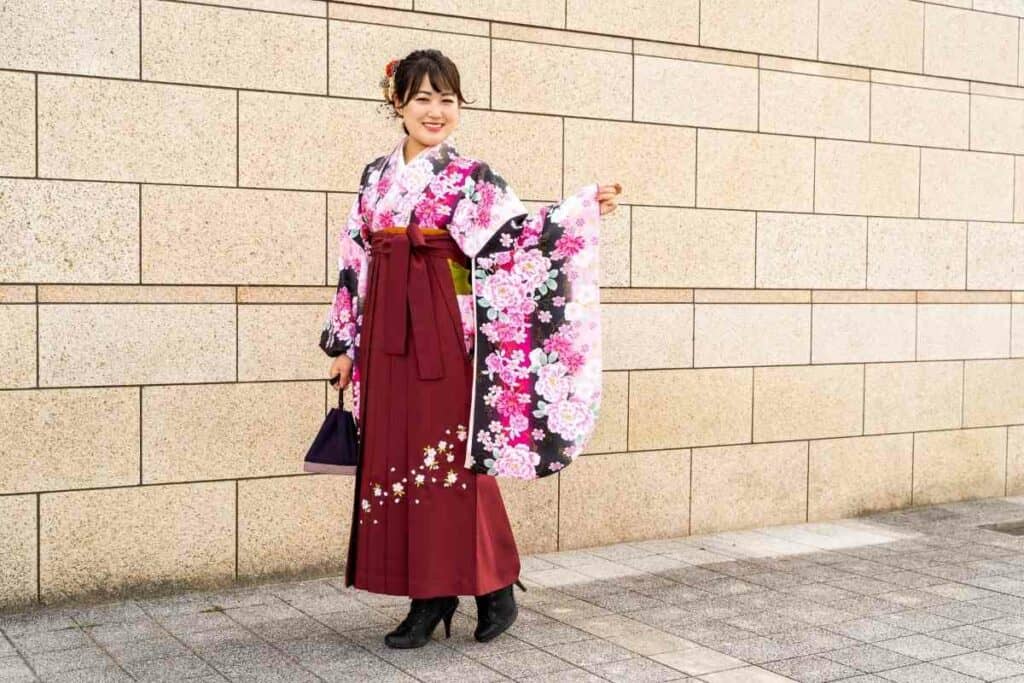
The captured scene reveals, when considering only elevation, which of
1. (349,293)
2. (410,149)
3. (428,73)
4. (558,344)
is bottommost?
(558,344)

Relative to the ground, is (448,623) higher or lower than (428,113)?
lower

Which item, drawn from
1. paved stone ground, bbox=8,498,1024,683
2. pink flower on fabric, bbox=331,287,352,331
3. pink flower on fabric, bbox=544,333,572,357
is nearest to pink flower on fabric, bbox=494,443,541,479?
pink flower on fabric, bbox=544,333,572,357

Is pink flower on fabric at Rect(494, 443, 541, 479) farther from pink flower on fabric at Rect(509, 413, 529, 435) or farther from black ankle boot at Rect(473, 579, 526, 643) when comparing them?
black ankle boot at Rect(473, 579, 526, 643)

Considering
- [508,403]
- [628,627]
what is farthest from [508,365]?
[628,627]

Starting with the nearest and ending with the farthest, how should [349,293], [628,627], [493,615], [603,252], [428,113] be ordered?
[428,113] → [493,615] → [349,293] → [628,627] → [603,252]

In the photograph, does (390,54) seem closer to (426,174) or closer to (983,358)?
(426,174)

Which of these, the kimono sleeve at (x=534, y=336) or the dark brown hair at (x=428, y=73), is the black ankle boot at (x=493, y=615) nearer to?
the kimono sleeve at (x=534, y=336)

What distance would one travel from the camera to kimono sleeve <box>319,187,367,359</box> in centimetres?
455

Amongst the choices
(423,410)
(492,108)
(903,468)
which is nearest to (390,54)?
(492,108)

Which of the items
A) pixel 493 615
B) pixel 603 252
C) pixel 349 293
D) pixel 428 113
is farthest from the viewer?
pixel 603 252

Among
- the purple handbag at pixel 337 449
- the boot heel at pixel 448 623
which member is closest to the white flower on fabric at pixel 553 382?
the purple handbag at pixel 337 449

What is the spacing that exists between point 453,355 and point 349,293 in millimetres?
490

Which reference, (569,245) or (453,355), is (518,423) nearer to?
(453,355)

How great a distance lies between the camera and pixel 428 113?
434 cm
